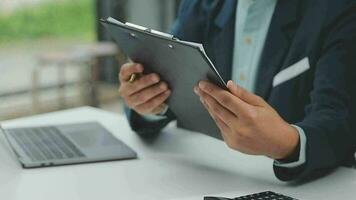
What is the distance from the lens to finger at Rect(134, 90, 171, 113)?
4.45 ft

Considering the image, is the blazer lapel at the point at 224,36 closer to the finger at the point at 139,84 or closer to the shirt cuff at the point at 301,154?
the finger at the point at 139,84

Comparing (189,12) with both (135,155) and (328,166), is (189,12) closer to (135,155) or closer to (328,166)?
(135,155)

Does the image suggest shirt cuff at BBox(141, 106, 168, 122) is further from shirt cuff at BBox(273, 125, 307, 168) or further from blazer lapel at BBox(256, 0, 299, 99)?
shirt cuff at BBox(273, 125, 307, 168)

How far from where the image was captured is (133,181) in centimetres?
120

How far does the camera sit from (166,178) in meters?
1.22

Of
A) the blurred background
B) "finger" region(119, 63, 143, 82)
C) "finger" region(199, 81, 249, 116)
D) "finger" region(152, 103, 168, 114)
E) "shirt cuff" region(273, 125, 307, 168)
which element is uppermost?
"finger" region(199, 81, 249, 116)

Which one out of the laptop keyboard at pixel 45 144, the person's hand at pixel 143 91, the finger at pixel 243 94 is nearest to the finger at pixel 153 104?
the person's hand at pixel 143 91

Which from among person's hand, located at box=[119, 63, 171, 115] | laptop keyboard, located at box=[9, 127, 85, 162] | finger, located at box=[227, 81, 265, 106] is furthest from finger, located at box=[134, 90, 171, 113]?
finger, located at box=[227, 81, 265, 106]

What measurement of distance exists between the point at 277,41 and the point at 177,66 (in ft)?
1.14

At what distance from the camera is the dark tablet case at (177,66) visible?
109cm

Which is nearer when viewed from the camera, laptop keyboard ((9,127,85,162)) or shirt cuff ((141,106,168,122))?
laptop keyboard ((9,127,85,162))

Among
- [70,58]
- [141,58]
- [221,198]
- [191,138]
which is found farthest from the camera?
[70,58]

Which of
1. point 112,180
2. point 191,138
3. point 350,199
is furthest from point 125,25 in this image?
point 350,199

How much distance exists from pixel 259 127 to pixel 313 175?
22 cm
